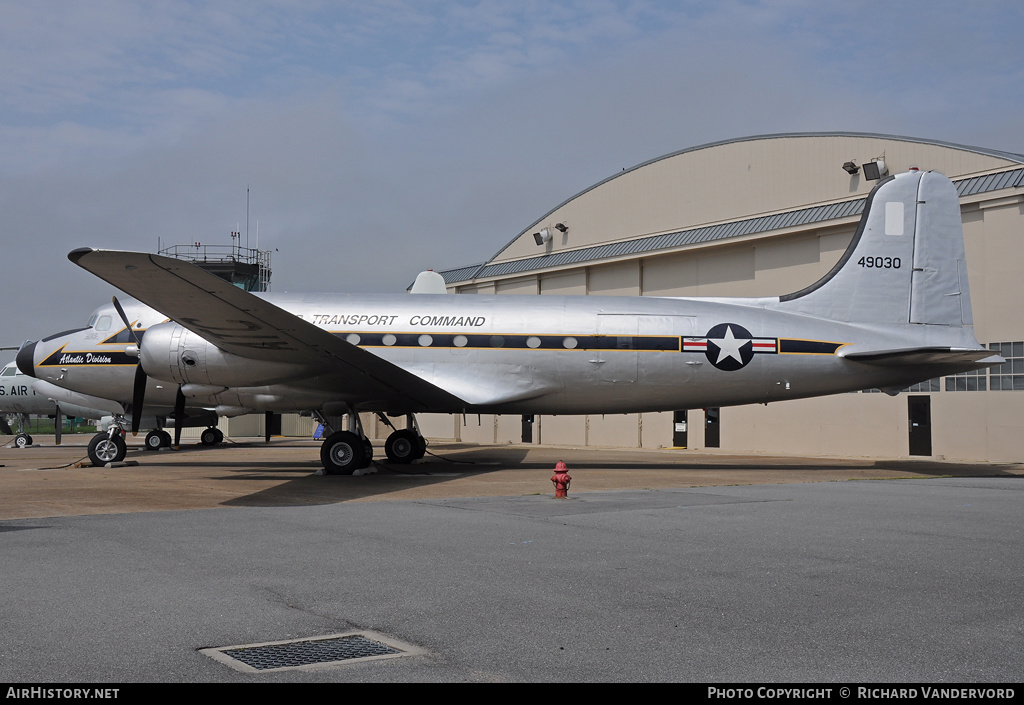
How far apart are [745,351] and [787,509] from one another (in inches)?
284

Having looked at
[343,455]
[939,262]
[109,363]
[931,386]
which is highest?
[939,262]

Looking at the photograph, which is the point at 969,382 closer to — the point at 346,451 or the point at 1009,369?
the point at 1009,369

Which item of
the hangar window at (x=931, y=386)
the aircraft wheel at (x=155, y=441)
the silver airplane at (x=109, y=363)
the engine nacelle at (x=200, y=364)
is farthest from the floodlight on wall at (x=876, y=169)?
the aircraft wheel at (x=155, y=441)

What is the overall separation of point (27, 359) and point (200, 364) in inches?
298

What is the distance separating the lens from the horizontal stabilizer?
1773 centimetres

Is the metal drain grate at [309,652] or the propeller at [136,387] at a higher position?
the propeller at [136,387]

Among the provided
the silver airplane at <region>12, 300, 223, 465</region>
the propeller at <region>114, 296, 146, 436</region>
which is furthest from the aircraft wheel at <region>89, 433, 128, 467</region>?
→ the propeller at <region>114, 296, 146, 436</region>

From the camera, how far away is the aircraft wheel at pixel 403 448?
21625mm

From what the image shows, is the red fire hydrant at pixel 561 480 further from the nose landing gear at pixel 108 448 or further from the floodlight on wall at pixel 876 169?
the floodlight on wall at pixel 876 169

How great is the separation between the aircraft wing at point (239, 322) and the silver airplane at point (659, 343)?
27 cm

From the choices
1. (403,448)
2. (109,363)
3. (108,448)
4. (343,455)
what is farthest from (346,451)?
(108,448)

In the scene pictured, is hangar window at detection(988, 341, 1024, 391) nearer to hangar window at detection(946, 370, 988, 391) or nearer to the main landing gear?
hangar window at detection(946, 370, 988, 391)

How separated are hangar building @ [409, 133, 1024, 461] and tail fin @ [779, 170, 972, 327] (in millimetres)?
7311

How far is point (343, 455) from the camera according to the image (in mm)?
17594
